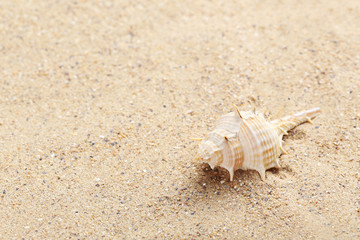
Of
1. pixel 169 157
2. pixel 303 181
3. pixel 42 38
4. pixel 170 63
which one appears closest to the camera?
pixel 303 181

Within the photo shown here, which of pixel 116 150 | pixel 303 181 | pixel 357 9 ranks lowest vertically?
pixel 116 150

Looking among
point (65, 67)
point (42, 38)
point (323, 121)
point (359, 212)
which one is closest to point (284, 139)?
point (323, 121)

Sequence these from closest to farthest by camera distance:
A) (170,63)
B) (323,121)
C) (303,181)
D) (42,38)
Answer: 1. (303,181)
2. (323,121)
3. (170,63)
4. (42,38)

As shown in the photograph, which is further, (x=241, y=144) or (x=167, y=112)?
(x=167, y=112)

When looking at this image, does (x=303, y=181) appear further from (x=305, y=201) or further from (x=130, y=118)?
(x=130, y=118)
